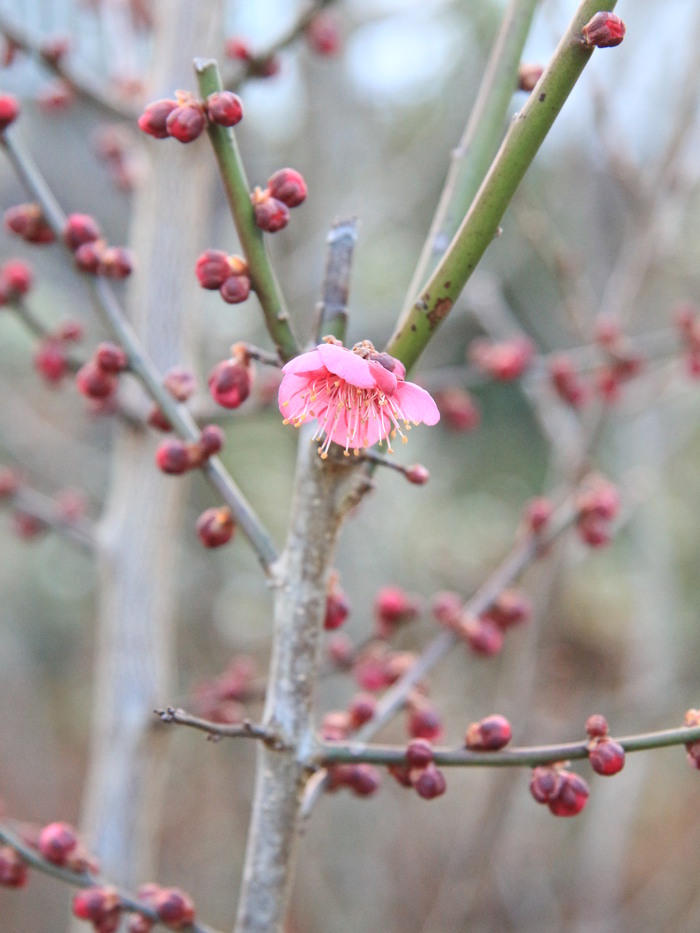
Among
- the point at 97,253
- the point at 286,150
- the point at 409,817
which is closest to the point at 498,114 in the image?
the point at 97,253

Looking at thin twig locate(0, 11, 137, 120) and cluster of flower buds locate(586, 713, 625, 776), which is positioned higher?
thin twig locate(0, 11, 137, 120)

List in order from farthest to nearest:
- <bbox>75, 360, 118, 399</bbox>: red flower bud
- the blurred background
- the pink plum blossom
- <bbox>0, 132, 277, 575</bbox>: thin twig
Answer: the blurred background
<bbox>75, 360, 118, 399</bbox>: red flower bud
<bbox>0, 132, 277, 575</bbox>: thin twig
the pink plum blossom

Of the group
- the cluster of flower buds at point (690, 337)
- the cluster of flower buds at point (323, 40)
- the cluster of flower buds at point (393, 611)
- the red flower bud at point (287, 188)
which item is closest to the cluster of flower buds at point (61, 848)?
the cluster of flower buds at point (393, 611)

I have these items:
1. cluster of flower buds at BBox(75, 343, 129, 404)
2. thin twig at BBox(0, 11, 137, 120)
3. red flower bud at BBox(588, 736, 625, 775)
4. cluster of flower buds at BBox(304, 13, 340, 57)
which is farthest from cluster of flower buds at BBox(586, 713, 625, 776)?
cluster of flower buds at BBox(304, 13, 340, 57)

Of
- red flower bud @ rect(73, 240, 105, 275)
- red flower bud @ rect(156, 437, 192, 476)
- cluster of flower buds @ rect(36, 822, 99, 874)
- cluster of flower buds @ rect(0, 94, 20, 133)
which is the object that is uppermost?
cluster of flower buds @ rect(0, 94, 20, 133)

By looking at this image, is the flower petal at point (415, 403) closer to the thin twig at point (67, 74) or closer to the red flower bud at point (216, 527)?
the red flower bud at point (216, 527)

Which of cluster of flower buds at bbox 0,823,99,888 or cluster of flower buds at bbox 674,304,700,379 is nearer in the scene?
cluster of flower buds at bbox 0,823,99,888

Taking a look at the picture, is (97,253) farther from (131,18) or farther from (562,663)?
(562,663)

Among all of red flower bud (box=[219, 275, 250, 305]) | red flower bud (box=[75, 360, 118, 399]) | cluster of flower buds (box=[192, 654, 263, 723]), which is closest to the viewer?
red flower bud (box=[219, 275, 250, 305])

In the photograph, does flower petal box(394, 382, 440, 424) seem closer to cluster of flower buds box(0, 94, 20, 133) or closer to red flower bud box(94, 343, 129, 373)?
red flower bud box(94, 343, 129, 373)
